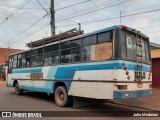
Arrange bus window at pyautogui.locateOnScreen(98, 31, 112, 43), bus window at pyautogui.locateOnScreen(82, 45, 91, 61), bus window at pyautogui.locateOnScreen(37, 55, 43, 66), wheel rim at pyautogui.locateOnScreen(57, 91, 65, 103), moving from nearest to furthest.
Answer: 1. bus window at pyautogui.locateOnScreen(98, 31, 112, 43)
2. bus window at pyautogui.locateOnScreen(82, 45, 91, 61)
3. wheel rim at pyautogui.locateOnScreen(57, 91, 65, 103)
4. bus window at pyautogui.locateOnScreen(37, 55, 43, 66)

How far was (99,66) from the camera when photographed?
9766 mm

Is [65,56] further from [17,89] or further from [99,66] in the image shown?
[17,89]

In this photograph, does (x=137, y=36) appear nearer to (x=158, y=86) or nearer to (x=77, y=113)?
(x=77, y=113)

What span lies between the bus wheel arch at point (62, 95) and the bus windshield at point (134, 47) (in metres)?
3.59

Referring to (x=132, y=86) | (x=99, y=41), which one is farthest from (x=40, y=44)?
(x=132, y=86)

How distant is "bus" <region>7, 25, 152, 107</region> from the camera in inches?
364

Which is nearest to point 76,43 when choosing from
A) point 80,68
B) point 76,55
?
point 76,55

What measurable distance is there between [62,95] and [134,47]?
4139mm

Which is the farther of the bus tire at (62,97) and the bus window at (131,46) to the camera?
the bus tire at (62,97)

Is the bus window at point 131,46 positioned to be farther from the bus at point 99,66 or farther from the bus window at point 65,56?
the bus window at point 65,56

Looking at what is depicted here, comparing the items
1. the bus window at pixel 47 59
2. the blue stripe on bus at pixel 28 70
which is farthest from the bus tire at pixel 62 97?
the blue stripe on bus at pixel 28 70

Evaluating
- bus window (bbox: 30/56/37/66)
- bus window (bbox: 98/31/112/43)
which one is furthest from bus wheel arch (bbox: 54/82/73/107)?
bus window (bbox: 98/31/112/43)

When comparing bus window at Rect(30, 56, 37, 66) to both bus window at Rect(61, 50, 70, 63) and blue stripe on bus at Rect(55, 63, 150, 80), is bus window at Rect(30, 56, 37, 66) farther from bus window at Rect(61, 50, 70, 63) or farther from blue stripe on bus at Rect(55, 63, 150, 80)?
bus window at Rect(61, 50, 70, 63)

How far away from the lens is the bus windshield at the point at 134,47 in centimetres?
959
